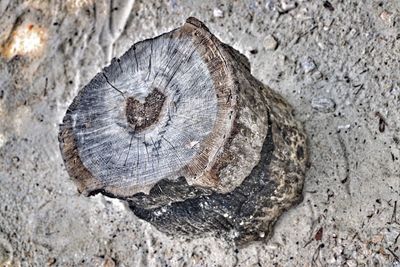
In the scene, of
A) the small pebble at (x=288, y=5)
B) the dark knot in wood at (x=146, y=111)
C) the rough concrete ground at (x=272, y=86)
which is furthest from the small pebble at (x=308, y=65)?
the dark knot in wood at (x=146, y=111)

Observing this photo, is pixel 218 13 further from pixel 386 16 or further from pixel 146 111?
pixel 146 111

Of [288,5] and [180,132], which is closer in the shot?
[180,132]

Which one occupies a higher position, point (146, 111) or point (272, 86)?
point (146, 111)

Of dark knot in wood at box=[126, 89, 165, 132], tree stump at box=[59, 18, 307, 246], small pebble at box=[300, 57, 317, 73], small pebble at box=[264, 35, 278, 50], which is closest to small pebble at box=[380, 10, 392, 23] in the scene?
small pebble at box=[300, 57, 317, 73]

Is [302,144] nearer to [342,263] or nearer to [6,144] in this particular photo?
[342,263]

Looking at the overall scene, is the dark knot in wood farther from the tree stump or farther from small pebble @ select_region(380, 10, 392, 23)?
small pebble @ select_region(380, 10, 392, 23)

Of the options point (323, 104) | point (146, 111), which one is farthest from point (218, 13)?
point (146, 111)
